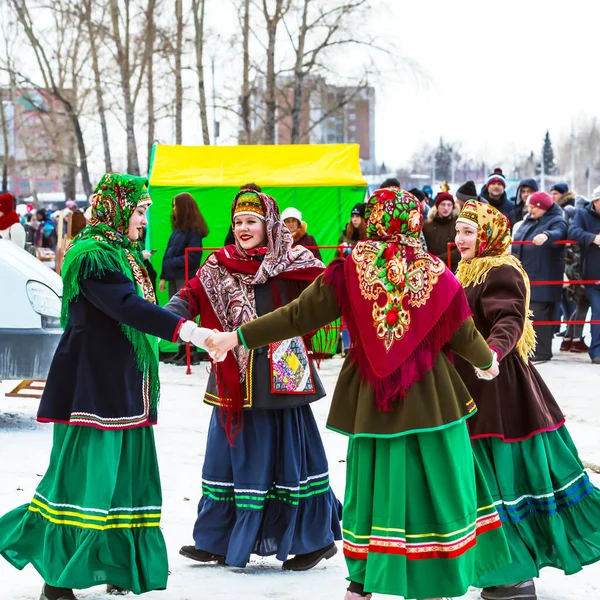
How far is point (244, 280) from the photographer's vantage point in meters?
4.80

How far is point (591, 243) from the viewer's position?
11219 mm

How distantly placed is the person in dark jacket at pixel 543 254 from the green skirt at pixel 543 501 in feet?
22.6

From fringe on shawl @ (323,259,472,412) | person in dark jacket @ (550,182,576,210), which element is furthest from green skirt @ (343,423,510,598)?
person in dark jacket @ (550,182,576,210)

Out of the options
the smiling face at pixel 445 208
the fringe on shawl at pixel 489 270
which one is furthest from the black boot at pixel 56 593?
the smiling face at pixel 445 208

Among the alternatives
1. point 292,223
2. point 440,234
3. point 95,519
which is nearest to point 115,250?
point 95,519

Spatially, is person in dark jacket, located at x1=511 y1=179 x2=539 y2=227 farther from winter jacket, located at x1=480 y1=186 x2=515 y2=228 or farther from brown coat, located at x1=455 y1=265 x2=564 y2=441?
brown coat, located at x1=455 y1=265 x2=564 y2=441

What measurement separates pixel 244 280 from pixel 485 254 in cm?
112

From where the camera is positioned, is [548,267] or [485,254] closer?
[485,254]

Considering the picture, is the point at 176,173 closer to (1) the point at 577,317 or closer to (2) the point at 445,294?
(1) the point at 577,317

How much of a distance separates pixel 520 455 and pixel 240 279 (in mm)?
1502

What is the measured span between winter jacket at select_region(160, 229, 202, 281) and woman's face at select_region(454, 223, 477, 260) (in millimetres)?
6987

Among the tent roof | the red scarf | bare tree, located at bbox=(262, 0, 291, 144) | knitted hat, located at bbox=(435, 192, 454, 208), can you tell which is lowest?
the red scarf

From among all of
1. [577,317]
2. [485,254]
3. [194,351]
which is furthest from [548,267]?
[485,254]

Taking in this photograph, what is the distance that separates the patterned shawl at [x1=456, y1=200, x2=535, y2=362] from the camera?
14.7 ft
